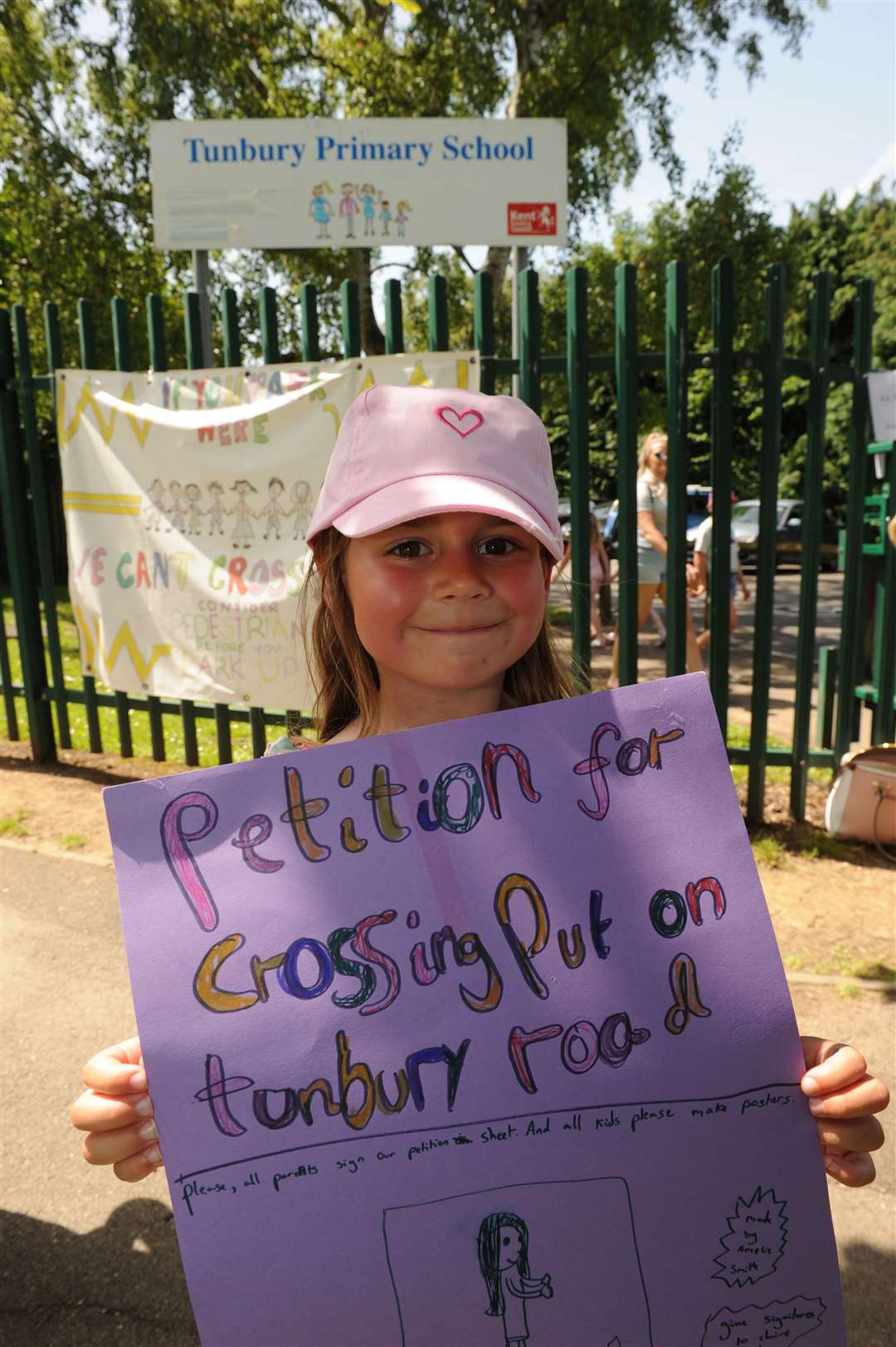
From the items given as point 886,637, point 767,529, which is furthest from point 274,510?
point 886,637

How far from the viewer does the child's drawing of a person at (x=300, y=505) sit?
405 cm

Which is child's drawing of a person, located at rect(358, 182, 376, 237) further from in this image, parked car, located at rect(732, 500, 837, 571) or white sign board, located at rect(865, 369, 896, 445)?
parked car, located at rect(732, 500, 837, 571)

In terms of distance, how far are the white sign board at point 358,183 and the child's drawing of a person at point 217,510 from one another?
6.36ft

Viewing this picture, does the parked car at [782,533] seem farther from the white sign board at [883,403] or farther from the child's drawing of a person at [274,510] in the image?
the child's drawing of a person at [274,510]

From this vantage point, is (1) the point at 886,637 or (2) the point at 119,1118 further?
(1) the point at 886,637

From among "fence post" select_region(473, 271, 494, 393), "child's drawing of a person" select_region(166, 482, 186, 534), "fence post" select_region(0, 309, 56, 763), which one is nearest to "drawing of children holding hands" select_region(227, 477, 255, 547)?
"child's drawing of a person" select_region(166, 482, 186, 534)

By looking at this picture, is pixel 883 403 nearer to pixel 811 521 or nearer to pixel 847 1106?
pixel 811 521

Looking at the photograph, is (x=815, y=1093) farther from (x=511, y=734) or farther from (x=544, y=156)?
(x=544, y=156)

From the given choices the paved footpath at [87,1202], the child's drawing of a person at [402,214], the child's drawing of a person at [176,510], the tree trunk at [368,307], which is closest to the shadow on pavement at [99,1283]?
the paved footpath at [87,1202]

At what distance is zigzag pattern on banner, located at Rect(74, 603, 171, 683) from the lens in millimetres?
4684

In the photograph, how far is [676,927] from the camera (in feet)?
3.62

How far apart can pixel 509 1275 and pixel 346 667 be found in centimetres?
85

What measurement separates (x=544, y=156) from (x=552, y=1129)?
574 centimetres

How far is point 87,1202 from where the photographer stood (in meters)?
2.32
